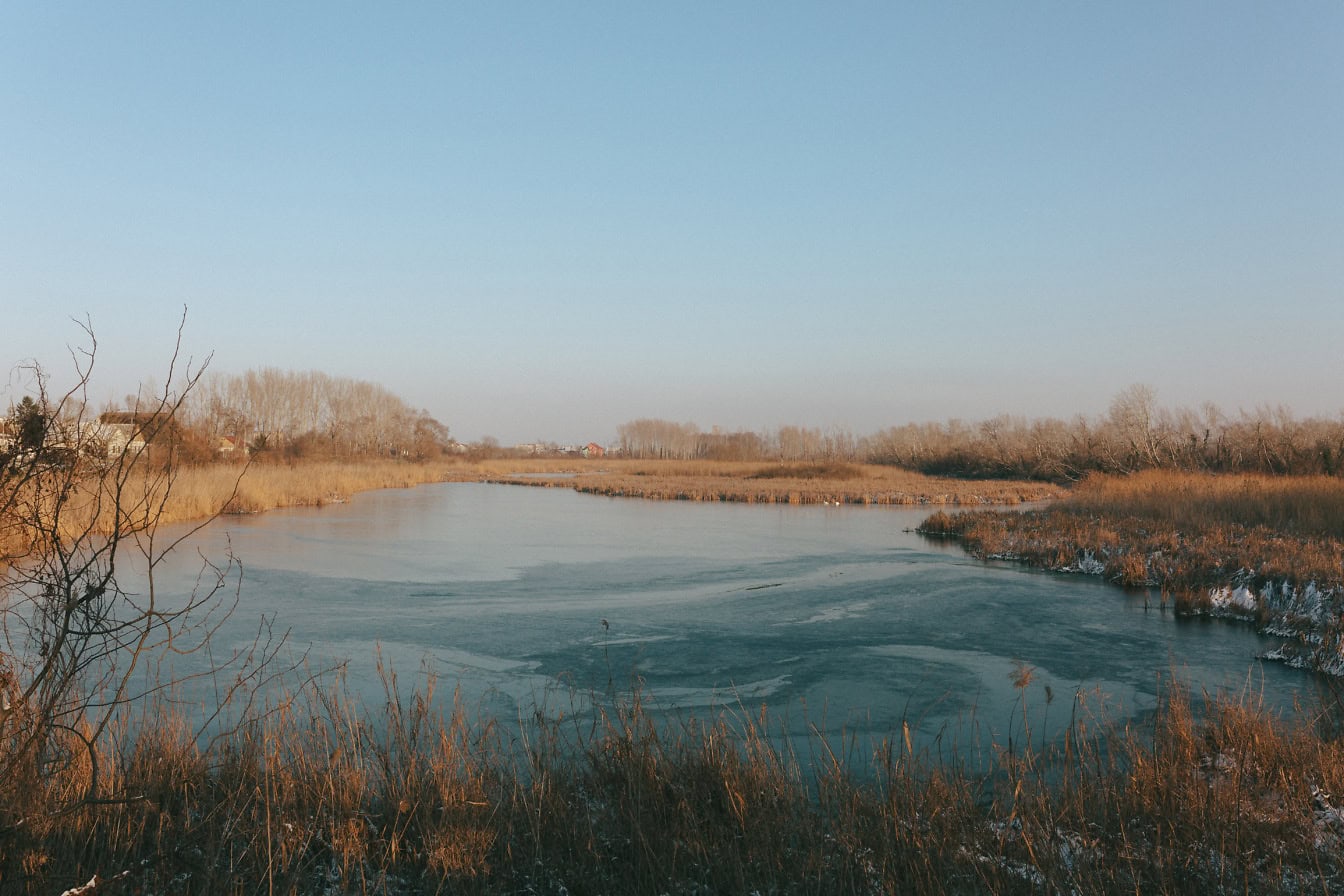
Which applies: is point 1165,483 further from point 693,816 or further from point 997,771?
point 693,816

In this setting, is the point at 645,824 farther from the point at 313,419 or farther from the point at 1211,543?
the point at 313,419

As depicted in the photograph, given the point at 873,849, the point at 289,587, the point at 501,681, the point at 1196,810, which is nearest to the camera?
the point at 873,849

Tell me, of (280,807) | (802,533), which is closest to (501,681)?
(280,807)

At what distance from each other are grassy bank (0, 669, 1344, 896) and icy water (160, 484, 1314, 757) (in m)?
0.87

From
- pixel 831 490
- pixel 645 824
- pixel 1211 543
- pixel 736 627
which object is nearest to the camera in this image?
pixel 645 824

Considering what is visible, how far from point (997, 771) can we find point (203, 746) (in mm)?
4532

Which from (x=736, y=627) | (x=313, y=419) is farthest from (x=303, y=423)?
(x=736, y=627)

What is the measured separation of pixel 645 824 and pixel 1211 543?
12406 mm

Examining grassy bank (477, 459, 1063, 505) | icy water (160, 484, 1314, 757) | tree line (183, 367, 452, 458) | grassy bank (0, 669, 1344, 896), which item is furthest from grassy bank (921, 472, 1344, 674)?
tree line (183, 367, 452, 458)

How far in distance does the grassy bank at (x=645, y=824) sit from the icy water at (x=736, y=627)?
87 cm

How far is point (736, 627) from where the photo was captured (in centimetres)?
905

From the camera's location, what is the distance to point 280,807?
3.58 m

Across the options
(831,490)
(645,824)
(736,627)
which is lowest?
(736,627)

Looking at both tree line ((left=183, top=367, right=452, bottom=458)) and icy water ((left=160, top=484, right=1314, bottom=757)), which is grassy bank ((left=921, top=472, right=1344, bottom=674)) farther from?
tree line ((left=183, top=367, right=452, bottom=458))
